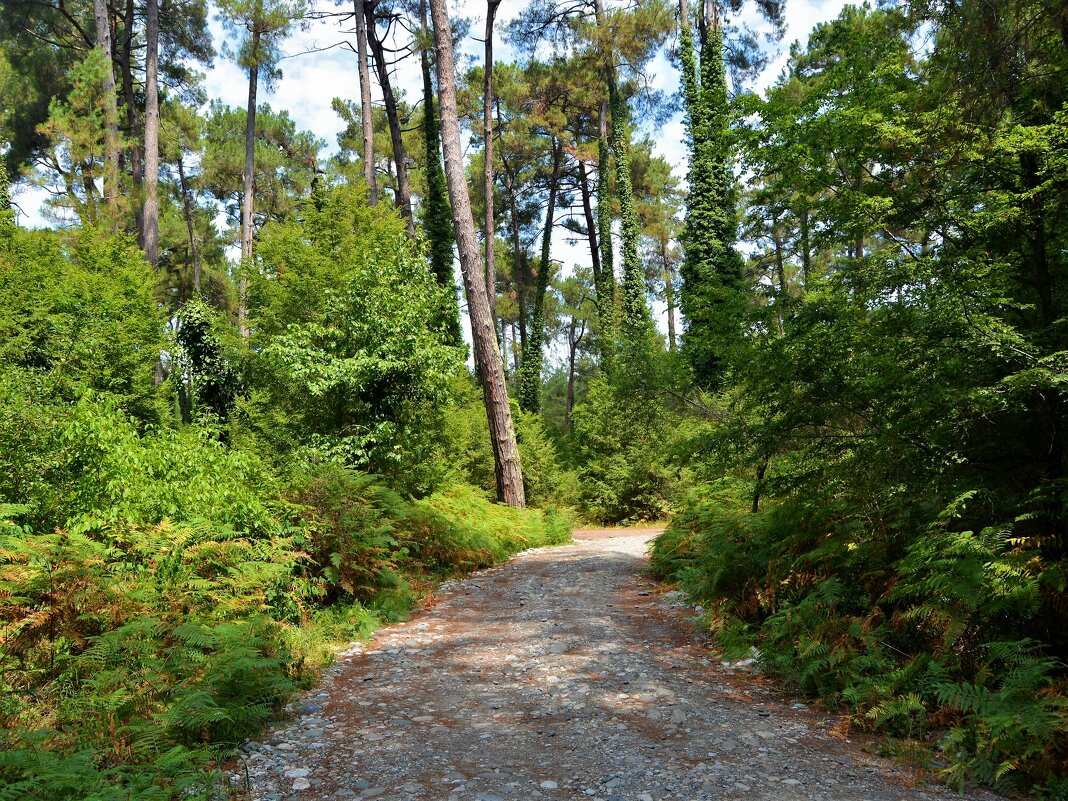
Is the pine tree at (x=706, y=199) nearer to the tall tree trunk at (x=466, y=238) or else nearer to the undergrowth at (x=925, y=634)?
the tall tree trunk at (x=466, y=238)

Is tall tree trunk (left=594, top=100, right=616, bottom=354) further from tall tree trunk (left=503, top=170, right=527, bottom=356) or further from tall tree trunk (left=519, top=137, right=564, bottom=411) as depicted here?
tall tree trunk (left=503, top=170, right=527, bottom=356)

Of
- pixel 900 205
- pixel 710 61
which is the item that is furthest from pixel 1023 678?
pixel 710 61

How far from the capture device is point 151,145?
1895cm

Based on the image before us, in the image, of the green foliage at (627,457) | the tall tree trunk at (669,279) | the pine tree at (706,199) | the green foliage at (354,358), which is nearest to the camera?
the green foliage at (354,358)

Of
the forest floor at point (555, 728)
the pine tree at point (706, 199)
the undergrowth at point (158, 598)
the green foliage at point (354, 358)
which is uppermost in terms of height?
the pine tree at point (706, 199)

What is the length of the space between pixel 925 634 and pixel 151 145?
70.1 feet

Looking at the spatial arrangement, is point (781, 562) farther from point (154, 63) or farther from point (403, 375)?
point (154, 63)

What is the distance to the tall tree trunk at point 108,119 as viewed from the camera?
18.0 metres

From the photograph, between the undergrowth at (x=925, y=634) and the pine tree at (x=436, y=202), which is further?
the pine tree at (x=436, y=202)

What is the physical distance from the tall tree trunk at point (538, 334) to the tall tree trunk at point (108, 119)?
583 inches

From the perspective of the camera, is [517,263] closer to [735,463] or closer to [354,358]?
[354,358]

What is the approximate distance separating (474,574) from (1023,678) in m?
7.06

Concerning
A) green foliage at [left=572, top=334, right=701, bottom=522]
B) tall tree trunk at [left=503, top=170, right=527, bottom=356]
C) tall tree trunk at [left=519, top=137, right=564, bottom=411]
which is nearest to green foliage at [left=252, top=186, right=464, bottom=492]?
green foliage at [left=572, top=334, right=701, bottom=522]

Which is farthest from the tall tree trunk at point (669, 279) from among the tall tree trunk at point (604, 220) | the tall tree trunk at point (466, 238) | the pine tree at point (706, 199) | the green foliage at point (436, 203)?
the tall tree trunk at point (466, 238)
